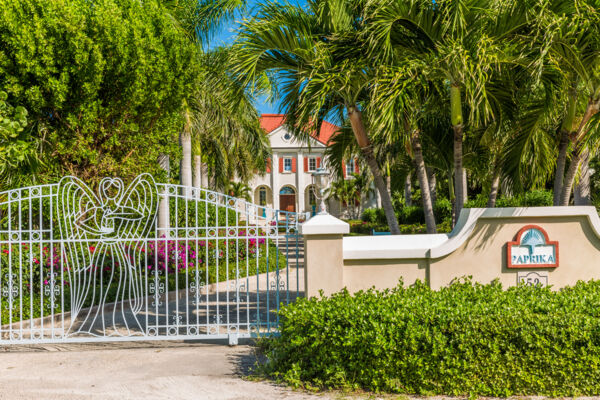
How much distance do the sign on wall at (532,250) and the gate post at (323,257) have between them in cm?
192

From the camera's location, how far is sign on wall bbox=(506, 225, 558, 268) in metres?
5.80

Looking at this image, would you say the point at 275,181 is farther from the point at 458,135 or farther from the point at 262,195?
the point at 458,135

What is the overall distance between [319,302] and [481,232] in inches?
80.8

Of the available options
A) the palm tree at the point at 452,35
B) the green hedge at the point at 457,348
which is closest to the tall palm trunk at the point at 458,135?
the palm tree at the point at 452,35

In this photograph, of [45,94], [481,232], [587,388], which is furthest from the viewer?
[45,94]

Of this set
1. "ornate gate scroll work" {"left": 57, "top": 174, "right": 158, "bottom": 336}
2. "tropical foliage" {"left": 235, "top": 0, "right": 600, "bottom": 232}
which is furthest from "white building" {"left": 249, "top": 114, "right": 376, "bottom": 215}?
"tropical foliage" {"left": 235, "top": 0, "right": 600, "bottom": 232}

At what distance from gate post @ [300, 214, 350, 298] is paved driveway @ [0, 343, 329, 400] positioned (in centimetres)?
115

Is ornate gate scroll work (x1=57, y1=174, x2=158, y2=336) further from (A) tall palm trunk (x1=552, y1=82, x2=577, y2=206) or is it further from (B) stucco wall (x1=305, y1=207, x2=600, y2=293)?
(A) tall palm trunk (x1=552, y1=82, x2=577, y2=206)

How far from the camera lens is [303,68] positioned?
23.9 feet

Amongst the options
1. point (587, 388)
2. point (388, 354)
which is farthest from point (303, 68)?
point (587, 388)

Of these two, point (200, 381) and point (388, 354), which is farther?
point (200, 381)

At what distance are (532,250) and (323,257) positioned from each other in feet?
7.77

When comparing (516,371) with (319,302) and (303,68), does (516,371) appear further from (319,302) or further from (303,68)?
(303,68)

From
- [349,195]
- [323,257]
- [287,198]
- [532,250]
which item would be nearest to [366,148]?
[323,257]
